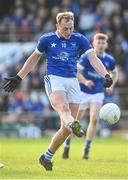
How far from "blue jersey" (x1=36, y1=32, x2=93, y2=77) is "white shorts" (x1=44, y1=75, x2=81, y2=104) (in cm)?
9

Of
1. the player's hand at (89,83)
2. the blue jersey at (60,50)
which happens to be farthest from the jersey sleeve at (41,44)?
the player's hand at (89,83)

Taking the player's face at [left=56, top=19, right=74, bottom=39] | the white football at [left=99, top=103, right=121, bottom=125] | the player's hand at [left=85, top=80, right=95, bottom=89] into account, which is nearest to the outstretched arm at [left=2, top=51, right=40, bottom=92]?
the player's face at [left=56, top=19, right=74, bottom=39]

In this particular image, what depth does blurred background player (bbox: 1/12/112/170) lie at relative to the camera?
12.4 m

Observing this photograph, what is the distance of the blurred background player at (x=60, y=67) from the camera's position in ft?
40.5

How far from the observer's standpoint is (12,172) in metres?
12.0

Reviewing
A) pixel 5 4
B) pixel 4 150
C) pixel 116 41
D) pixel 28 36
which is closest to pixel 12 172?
pixel 4 150

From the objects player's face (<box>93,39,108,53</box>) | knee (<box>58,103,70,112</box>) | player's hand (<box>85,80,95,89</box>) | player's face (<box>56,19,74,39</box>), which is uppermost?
player's face (<box>56,19,74,39</box>)

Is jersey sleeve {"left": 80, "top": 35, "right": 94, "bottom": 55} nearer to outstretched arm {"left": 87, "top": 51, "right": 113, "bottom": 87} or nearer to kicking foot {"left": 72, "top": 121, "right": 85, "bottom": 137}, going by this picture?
outstretched arm {"left": 87, "top": 51, "right": 113, "bottom": 87}

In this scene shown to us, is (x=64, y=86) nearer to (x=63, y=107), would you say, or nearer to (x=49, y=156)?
(x=63, y=107)

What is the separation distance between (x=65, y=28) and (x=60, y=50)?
1.32ft

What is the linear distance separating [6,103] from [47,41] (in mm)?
14954

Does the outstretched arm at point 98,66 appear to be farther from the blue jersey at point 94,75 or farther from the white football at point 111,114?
the blue jersey at point 94,75

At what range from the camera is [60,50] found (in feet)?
41.2

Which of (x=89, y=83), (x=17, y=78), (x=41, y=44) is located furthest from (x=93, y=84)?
(x=17, y=78)
